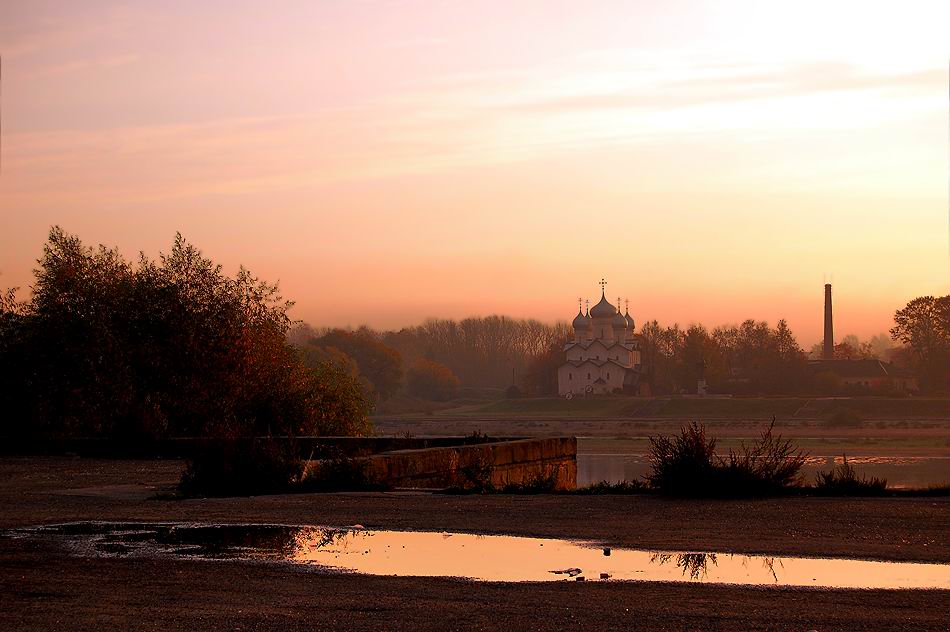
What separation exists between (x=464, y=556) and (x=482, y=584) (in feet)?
4.57

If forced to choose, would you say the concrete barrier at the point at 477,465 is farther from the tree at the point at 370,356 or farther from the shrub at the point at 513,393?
the shrub at the point at 513,393

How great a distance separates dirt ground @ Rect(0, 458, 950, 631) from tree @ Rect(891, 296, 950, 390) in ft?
380

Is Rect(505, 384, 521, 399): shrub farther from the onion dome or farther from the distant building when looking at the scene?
the distant building

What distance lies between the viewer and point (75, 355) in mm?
30203

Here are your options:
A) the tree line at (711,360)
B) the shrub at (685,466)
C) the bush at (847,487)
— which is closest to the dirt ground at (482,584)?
the shrub at (685,466)

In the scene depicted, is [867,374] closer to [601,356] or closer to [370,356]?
[601,356]

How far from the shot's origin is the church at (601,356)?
162250mm

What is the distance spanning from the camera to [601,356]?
16788cm

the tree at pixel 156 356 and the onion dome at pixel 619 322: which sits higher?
the onion dome at pixel 619 322

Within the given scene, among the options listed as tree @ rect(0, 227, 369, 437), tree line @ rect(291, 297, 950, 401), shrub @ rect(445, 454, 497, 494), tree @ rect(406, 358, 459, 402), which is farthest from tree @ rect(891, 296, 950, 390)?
shrub @ rect(445, 454, 497, 494)

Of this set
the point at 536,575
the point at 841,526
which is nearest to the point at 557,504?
the point at 841,526

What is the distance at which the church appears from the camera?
16225 centimetres

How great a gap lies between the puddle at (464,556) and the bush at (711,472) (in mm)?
3755

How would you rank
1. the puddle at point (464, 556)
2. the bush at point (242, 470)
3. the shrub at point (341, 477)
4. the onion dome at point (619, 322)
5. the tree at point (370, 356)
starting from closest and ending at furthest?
the puddle at point (464, 556)
the shrub at point (341, 477)
the bush at point (242, 470)
the tree at point (370, 356)
the onion dome at point (619, 322)
